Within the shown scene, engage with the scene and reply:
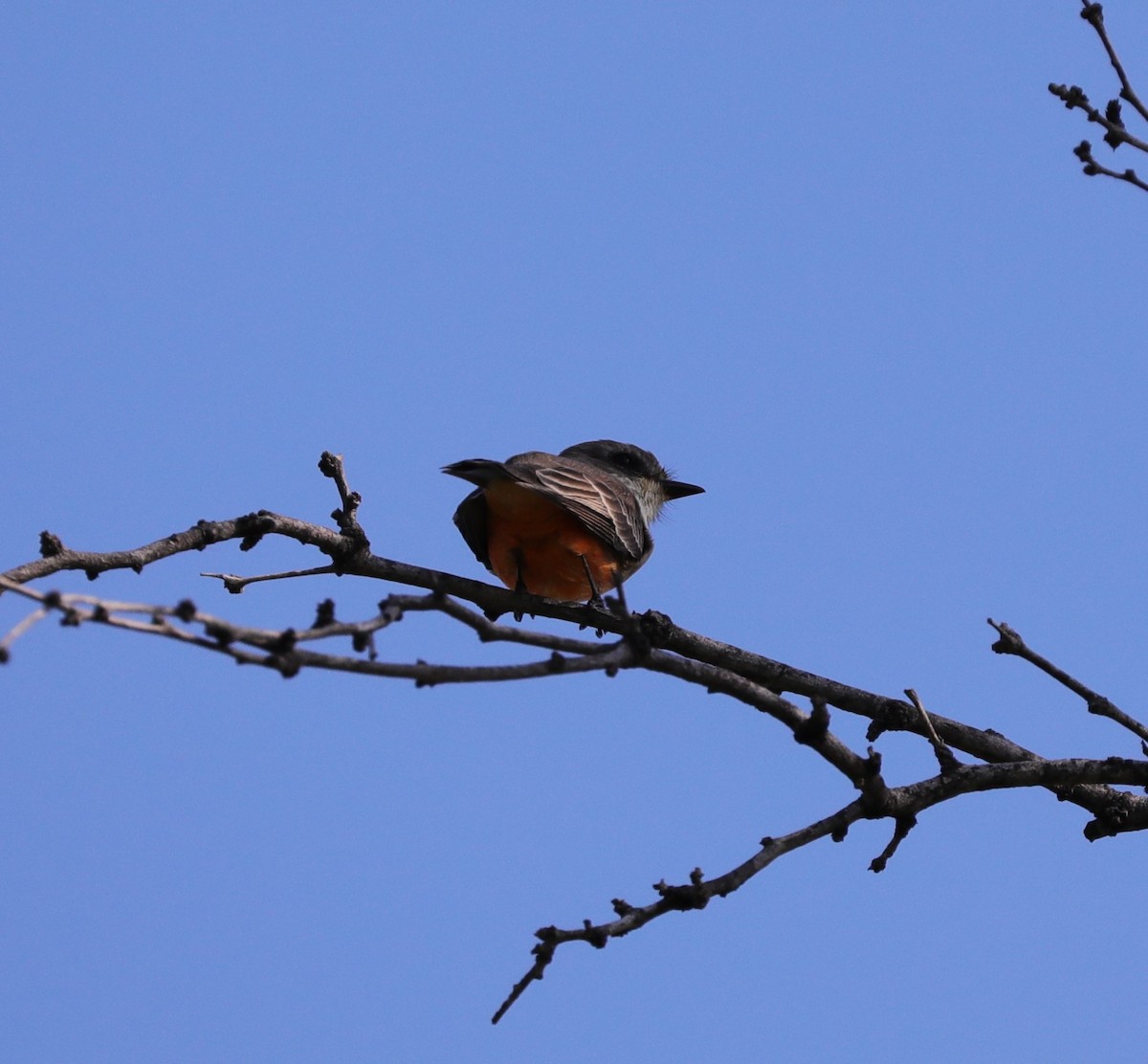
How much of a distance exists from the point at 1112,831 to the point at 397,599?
3502mm

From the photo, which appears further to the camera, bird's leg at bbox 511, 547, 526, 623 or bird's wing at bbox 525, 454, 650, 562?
bird's leg at bbox 511, 547, 526, 623

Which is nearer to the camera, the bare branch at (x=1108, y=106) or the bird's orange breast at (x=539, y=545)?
the bare branch at (x=1108, y=106)

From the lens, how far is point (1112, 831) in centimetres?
521

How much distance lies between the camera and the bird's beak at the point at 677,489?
9.69 meters

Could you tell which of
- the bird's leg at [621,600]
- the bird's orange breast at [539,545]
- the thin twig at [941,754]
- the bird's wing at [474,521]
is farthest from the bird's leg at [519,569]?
the bird's leg at [621,600]

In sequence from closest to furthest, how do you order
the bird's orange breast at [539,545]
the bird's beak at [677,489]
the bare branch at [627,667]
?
Result: the bare branch at [627,667] < the bird's orange breast at [539,545] < the bird's beak at [677,489]

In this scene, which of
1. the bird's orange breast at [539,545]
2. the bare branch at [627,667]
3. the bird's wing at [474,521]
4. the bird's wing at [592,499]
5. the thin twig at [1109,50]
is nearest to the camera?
the bare branch at [627,667]

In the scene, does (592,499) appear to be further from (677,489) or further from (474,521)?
(677,489)

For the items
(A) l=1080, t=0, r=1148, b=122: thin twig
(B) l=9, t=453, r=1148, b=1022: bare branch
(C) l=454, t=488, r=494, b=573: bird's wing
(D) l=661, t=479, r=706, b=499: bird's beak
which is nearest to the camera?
(B) l=9, t=453, r=1148, b=1022: bare branch

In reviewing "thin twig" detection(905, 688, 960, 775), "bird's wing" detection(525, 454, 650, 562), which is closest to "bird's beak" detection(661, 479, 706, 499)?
"bird's wing" detection(525, 454, 650, 562)

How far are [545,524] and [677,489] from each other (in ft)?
9.71

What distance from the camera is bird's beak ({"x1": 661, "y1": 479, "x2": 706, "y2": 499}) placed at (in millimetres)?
9688

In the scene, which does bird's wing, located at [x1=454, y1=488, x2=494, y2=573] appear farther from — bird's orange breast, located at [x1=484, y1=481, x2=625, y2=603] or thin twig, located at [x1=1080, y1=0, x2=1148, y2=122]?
thin twig, located at [x1=1080, y1=0, x2=1148, y2=122]

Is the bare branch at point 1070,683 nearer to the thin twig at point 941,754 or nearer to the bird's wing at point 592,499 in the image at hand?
the thin twig at point 941,754
